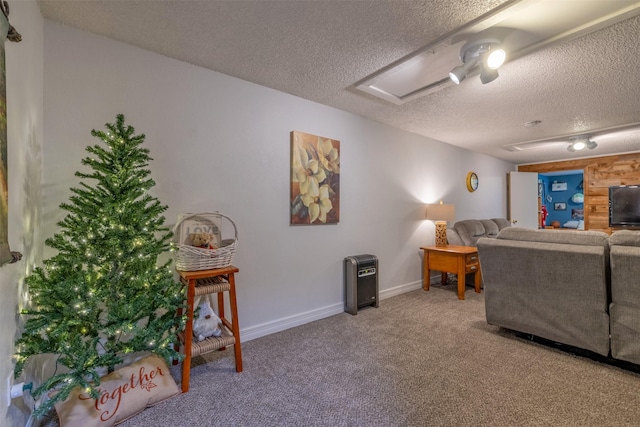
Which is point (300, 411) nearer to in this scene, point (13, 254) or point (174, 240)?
point (174, 240)

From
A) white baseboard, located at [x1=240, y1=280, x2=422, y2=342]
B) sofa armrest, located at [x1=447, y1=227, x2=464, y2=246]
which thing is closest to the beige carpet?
white baseboard, located at [x1=240, y1=280, x2=422, y2=342]

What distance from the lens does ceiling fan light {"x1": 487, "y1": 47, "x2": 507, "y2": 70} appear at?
5.78 feet

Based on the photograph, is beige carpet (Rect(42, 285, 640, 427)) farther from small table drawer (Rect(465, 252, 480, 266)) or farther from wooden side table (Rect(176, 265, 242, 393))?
small table drawer (Rect(465, 252, 480, 266))

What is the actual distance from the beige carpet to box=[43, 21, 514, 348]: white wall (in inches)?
22.0

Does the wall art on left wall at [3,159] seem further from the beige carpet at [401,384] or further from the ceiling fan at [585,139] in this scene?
the ceiling fan at [585,139]

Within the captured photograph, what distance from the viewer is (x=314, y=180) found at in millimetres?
2904

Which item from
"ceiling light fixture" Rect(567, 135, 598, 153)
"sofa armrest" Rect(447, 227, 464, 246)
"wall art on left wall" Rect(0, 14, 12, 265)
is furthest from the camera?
"sofa armrest" Rect(447, 227, 464, 246)

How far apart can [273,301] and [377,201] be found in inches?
69.4

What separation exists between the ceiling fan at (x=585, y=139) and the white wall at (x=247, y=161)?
89.0 inches

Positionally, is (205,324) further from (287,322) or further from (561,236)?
(561,236)

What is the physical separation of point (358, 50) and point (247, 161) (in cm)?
124

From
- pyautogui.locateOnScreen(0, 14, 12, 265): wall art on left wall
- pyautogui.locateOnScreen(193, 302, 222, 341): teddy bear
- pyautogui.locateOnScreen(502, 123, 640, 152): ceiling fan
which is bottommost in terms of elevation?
pyautogui.locateOnScreen(193, 302, 222, 341): teddy bear

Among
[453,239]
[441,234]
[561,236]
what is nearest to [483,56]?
[561,236]

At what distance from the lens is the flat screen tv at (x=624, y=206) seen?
510 cm
